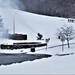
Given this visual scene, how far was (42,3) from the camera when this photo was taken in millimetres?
83312

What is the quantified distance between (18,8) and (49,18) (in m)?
23.4

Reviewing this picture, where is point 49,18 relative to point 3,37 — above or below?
above

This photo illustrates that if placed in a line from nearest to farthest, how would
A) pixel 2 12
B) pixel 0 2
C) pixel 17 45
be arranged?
1. pixel 17 45
2. pixel 2 12
3. pixel 0 2

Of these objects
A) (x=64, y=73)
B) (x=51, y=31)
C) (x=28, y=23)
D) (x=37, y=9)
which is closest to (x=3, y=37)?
(x=51, y=31)

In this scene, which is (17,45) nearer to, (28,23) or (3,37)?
(3,37)

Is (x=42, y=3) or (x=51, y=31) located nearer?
(x=51, y=31)

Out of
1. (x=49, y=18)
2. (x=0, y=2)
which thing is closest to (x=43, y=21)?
(x=49, y=18)

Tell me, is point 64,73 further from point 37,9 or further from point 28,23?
point 37,9

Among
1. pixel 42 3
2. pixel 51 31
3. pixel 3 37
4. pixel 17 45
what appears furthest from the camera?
pixel 42 3

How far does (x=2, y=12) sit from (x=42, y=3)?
18101mm

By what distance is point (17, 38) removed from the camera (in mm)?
46062

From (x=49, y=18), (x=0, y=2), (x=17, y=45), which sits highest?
(x=0, y=2)

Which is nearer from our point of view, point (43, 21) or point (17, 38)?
point (17, 38)

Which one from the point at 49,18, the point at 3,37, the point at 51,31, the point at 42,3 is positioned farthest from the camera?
the point at 42,3
